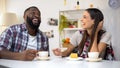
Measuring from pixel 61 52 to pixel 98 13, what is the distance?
1.76 feet

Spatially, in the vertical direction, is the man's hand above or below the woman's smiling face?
below

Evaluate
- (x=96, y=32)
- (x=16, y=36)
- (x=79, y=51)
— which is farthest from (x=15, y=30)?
(x=96, y=32)

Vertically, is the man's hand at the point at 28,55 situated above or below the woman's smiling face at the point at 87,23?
below

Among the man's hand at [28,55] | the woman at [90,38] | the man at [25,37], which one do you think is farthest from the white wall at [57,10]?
the man's hand at [28,55]

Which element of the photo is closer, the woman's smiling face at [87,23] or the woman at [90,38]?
the woman at [90,38]

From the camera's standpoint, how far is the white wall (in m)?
3.24

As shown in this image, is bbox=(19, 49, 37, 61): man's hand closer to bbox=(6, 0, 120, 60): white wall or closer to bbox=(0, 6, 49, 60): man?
bbox=(0, 6, 49, 60): man

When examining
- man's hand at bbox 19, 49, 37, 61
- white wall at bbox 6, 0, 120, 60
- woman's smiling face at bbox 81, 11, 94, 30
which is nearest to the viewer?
man's hand at bbox 19, 49, 37, 61

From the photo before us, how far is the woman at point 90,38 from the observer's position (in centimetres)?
190

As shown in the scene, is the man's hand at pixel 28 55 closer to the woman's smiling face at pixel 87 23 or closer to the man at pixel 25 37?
the man at pixel 25 37

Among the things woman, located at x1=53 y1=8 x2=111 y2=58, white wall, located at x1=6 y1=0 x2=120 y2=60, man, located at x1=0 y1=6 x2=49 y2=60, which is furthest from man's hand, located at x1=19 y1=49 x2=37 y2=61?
white wall, located at x1=6 y1=0 x2=120 y2=60

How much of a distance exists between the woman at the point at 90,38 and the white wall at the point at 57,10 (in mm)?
1227

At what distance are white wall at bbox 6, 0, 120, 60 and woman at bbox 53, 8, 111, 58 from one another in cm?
123

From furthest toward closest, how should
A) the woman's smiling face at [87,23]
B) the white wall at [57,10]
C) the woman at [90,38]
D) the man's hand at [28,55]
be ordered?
the white wall at [57,10]
the woman's smiling face at [87,23]
the woman at [90,38]
the man's hand at [28,55]
